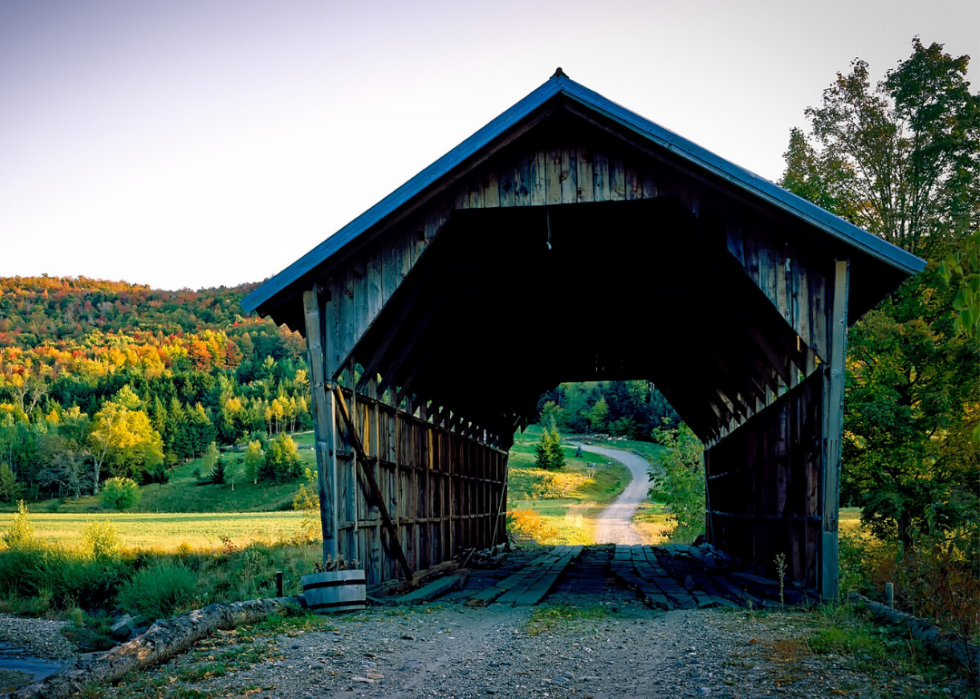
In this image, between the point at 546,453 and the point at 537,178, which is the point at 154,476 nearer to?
the point at 546,453

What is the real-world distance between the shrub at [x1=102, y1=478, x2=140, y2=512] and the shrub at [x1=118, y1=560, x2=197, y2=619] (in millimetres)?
43946

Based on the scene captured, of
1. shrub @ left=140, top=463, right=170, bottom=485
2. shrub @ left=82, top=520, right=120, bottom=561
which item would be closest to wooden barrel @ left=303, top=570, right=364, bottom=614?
shrub @ left=82, top=520, right=120, bottom=561

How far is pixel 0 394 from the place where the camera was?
8531 cm

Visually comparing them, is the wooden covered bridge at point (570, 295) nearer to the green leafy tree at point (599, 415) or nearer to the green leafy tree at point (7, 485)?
the green leafy tree at point (7, 485)

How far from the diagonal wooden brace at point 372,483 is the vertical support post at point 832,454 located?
5129 mm

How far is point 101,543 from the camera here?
826 inches

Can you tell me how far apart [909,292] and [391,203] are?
46.1 feet

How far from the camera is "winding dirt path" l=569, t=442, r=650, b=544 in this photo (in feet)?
104

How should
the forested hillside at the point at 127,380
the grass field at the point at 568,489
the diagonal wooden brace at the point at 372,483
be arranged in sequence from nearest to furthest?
the diagonal wooden brace at the point at 372,483
the grass field at the point at 568,489
the forested hillside at the point at 127,380

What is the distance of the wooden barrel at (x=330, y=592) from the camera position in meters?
8.09

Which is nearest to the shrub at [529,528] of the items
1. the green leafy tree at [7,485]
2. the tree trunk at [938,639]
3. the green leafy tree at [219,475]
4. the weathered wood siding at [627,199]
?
the weathered wood siding at [627,199]

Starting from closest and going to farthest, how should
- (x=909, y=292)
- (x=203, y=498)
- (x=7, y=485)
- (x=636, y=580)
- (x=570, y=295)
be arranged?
(x=636, y=580) < (x=570, y=295) < (x=909, y=292) < (x=7, y=485) < (x=203, y=498)

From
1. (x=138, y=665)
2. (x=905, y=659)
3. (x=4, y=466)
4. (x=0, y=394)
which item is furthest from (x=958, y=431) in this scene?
(x=0, y=394)

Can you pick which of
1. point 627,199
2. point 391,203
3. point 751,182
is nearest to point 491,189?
point 391,203
